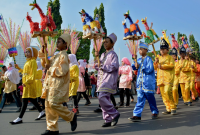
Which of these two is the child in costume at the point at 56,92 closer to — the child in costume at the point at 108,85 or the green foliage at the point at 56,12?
the child in costume at the point at 108,85

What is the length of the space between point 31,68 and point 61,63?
190 cm

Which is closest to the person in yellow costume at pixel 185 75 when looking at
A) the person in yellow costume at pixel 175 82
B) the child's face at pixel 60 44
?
the person in yellow costume at pixel 175 82

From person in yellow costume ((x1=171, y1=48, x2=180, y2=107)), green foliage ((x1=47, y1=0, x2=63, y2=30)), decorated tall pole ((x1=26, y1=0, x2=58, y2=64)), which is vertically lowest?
person in yellow costume ((x1=171, y1=48, x2=180, y2=107))

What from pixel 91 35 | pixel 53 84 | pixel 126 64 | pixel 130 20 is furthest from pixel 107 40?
pixel 126 64

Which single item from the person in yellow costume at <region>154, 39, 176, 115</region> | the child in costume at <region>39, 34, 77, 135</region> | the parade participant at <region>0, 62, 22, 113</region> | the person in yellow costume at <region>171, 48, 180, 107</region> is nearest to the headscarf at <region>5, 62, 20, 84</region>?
the parade participant at <region>0, 62, 22, 113</region>

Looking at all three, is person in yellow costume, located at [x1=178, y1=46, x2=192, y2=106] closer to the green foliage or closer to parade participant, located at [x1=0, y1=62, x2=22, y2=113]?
parade participant, located at [x1=0, y1=62, x2=22, y2=113]

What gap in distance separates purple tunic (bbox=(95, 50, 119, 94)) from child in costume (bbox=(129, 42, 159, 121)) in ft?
2.83

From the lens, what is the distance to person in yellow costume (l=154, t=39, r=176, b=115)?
6.05m

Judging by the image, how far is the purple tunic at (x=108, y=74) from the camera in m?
4.57

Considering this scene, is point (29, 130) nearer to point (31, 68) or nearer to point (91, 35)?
point (31, 68)

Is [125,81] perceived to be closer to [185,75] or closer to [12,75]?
[185,75]

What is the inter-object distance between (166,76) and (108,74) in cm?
241

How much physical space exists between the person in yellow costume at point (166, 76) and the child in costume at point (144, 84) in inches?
A: 31.2

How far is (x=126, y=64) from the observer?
8773mm
